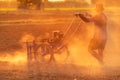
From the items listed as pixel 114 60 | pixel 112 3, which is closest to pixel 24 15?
pixel 112 3

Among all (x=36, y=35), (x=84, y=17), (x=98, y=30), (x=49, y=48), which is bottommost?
(x=49, y=48)

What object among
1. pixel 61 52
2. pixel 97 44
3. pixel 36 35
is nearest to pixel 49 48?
pixel 61 52

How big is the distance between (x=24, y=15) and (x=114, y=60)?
497 inches

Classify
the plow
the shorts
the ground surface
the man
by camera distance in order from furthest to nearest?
the plow → the shorts → the man → the ground surface

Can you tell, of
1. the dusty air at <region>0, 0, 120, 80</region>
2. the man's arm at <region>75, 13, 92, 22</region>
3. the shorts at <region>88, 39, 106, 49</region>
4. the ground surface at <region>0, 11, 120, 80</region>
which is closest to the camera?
the ground surface at <region>0, 11, 120, 80</region>

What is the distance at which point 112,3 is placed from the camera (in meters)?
31.6

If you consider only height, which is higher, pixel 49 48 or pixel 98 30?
pixel 98 30

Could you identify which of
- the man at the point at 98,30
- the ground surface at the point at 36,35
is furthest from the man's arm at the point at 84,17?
the ground surface at the point at 36,35

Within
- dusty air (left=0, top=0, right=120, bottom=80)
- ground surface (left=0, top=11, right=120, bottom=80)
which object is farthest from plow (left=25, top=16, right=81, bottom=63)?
ground surface (left=0, top=11, right=120, bottom=80)

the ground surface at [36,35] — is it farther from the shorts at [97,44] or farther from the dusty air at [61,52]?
the shorts at [97,44]

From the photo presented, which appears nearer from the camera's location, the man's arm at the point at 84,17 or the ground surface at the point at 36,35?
the ground surface at the point at 36,35

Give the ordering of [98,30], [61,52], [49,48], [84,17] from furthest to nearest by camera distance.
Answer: [61,52], [49,48], [98,30], [84,17]

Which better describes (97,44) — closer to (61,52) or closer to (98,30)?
(98,30)

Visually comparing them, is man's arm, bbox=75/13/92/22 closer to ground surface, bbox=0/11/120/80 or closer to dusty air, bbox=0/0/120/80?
dusty air, bbox=0/0/120/80
